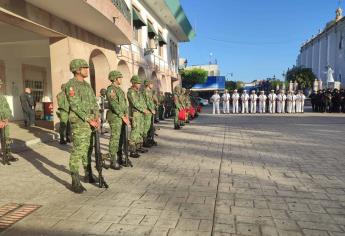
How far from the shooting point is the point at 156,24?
24641mm

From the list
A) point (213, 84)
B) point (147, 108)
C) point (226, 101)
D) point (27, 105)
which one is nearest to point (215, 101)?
point (226, 101)

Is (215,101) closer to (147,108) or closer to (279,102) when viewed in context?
(279,102)

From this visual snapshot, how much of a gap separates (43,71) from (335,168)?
17136 millimetres

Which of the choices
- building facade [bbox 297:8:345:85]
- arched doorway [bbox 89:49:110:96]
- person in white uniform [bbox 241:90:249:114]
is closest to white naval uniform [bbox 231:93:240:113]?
person in white uniform [bbox 241:90:249:114]

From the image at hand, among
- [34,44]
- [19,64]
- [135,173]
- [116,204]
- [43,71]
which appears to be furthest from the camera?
[43,71]

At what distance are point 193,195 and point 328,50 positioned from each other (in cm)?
5956

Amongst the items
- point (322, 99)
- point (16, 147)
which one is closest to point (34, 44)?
point (16, 147)

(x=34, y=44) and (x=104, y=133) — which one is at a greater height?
(x=34, y=44)

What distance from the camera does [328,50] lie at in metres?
57.6

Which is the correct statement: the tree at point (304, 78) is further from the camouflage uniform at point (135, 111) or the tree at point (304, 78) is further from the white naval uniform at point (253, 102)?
the camouflage uniform at point (135, 111)

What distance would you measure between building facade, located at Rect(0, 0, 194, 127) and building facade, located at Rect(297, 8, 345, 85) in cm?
3378

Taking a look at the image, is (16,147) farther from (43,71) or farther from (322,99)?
(322,99)

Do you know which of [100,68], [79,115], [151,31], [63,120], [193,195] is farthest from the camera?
[151,31]

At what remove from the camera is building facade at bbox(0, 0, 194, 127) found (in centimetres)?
1007
